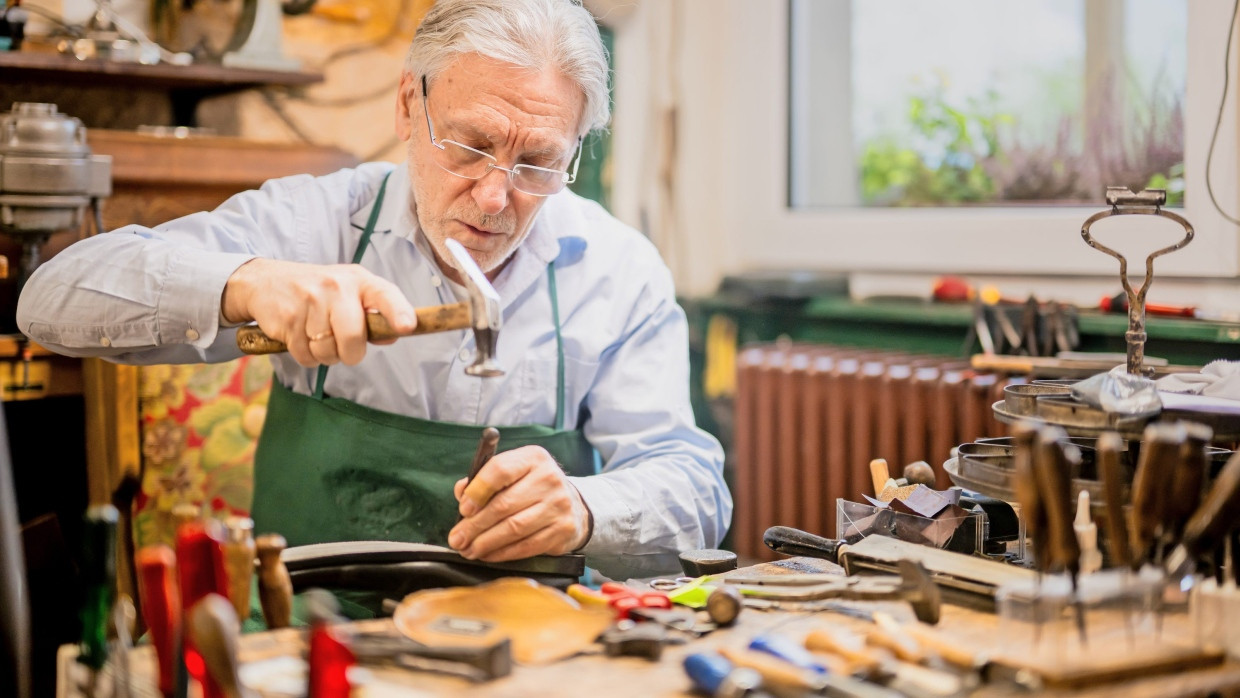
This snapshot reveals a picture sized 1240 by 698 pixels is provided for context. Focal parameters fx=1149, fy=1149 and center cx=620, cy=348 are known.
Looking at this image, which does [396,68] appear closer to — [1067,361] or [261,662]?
[1067,361]

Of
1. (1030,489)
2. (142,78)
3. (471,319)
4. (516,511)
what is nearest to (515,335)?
(516,511)

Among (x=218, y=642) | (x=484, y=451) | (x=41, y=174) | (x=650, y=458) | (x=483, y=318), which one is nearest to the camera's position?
(x=218, y=642)

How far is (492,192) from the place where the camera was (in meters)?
1.77

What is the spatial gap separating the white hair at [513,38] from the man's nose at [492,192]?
0.18 meters

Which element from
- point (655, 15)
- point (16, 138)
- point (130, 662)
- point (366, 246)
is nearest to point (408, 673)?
point (130, 662)

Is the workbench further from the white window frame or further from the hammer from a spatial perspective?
the white window frame

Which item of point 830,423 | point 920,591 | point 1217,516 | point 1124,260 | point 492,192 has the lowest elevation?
point 830,423

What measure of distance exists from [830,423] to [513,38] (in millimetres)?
1561

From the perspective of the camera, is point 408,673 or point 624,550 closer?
point 408,673

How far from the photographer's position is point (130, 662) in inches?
41.3

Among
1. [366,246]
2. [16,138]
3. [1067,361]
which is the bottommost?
[1067,361]

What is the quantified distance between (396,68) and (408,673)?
2.58m

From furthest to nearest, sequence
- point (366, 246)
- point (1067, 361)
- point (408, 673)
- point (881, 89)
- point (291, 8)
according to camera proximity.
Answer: point (881, 89), point (291, 8), point (1067, 361), point (366, 246), point (408, 673)

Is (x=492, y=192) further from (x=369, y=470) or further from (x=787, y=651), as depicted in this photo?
(x=787, y=651)
